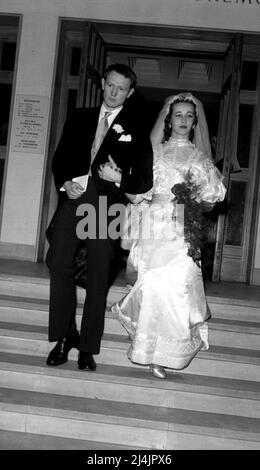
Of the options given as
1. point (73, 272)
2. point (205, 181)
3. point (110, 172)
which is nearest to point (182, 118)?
point (205, 181)

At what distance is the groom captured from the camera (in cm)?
320

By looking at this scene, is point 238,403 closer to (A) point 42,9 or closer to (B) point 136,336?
(B) point 136,336

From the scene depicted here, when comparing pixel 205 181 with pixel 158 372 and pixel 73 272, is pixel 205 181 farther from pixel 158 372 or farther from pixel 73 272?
pixel 158 372

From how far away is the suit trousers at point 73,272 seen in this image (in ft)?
10.5

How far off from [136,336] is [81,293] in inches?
41.0

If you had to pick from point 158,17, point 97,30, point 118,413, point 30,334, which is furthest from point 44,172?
point 118,413

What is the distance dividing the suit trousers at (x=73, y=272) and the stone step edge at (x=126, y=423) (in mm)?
389

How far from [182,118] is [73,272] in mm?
1286

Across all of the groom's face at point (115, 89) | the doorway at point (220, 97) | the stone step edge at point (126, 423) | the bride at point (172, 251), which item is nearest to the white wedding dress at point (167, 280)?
the bride at point (172, 251)

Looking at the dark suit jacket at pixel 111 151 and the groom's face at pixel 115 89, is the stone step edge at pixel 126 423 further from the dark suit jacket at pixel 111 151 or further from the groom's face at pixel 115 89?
the groom's face at pixel 115 89

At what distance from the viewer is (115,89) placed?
3182 mm

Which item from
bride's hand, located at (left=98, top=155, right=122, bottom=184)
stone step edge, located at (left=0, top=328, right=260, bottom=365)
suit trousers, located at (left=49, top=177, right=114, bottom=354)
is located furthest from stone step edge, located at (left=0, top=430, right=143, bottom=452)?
bride's hand, located at (left=98, top=155, right=122, bottom=184)

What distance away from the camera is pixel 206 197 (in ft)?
12.0
